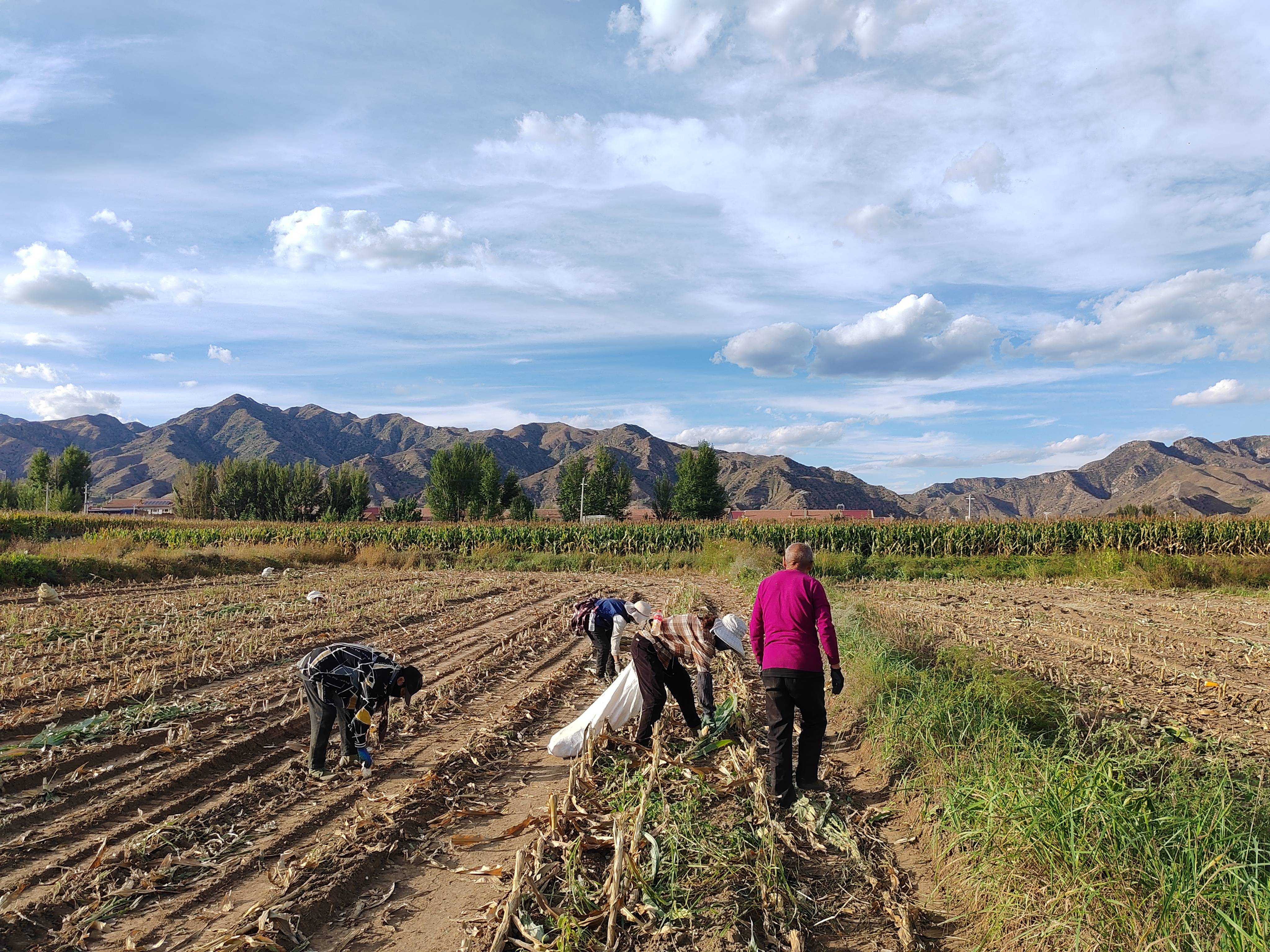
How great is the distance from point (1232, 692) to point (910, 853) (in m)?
6.17

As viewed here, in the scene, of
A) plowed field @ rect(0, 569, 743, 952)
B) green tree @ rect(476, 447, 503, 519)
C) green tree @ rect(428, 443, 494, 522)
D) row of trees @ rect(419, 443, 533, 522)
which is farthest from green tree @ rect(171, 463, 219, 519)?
plowed field @ rect(0, 569, 743, 952)

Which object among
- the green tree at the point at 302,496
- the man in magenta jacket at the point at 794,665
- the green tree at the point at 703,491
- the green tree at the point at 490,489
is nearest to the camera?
the man in magenta jacket at the point at 794,665

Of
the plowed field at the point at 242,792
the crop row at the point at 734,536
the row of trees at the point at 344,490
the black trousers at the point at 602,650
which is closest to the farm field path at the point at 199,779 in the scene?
the plowed field at the point at 242,792

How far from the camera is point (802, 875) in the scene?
4.44 m

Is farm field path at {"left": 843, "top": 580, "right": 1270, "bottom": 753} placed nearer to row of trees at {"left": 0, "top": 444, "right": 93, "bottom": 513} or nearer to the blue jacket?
the blue jacket

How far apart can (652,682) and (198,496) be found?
8307 cm

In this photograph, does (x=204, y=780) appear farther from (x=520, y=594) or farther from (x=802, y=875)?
(x=520, y=594)

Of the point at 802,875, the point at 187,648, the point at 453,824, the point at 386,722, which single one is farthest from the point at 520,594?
the point at 802,875

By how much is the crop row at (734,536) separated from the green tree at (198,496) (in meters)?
38.5

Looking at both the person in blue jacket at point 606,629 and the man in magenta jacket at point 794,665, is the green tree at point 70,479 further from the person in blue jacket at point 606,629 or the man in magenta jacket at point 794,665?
the man in magenta jacket at point 794,665

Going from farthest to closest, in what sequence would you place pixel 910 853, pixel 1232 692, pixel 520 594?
pixel 520 594
pixel 1232 692
pixel 910 853

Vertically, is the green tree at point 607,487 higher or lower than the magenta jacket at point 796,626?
higher

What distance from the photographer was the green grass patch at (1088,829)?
315 cm

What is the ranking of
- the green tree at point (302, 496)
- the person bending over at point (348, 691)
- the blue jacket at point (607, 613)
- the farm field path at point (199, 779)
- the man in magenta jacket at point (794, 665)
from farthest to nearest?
the green tree at point (302, 496) → the blue jacket at point (607, 613) → the person bending over at point (348, 691) → the man in magenta jacket at point (794, 665) → the farm field path at point (199, 779)
